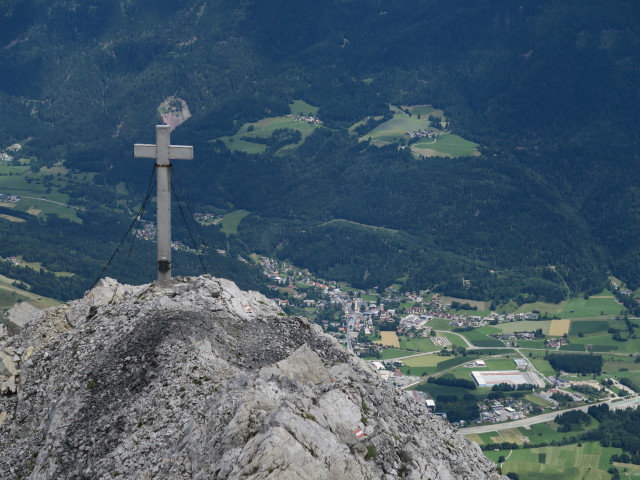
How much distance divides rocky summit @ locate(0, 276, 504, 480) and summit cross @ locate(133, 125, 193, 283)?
9.19ft

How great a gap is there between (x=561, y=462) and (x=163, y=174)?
8545 centimetres

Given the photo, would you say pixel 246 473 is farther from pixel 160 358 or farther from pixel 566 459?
pixel 566 459

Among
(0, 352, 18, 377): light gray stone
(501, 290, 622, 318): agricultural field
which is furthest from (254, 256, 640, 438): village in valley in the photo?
(0, 352, 18, 377): light gray stone

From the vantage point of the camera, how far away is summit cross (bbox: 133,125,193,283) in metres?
42.0

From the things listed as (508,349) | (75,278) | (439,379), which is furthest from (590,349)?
(75,278)

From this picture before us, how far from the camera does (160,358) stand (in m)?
33.1

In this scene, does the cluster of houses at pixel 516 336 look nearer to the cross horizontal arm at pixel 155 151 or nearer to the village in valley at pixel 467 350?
the village in valley at pixel 467 350

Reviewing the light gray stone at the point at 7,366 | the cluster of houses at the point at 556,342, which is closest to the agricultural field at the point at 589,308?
the cluster of houses at the point at 556,342

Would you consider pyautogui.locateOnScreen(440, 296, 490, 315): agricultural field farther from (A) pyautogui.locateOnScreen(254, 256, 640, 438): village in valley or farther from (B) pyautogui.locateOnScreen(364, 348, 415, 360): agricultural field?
(B) pyautogui.locateOnScreen(364, 348, 415, 360): agricultural field

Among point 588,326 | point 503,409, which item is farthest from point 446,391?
point 588,326

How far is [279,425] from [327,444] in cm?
135

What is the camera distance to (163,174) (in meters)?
42.4

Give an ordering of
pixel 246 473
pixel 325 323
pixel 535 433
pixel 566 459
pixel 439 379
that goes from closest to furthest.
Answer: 1. pixel 246 473
2. pixel 566 459
3. pixel 535 433
4. pixel 439 379
5. pixel 325 323

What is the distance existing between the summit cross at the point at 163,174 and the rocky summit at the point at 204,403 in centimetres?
280
